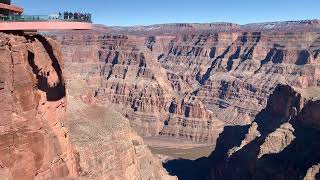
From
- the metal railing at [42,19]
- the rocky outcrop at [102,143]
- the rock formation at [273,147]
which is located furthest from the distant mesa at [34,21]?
the rock formation at [273,147]

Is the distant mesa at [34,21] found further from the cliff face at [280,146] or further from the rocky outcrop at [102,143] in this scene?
the cliff face at [280,146]

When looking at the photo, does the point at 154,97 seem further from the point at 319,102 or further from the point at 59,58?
the point at 59,58

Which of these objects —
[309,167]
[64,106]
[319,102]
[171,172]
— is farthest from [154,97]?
[64,106]

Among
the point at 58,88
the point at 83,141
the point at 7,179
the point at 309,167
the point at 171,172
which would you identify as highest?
the point at 58,88

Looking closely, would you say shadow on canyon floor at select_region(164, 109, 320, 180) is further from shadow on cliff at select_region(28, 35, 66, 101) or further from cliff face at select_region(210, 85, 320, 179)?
shadow on cliff at select_region(28, 35, 66, 101)

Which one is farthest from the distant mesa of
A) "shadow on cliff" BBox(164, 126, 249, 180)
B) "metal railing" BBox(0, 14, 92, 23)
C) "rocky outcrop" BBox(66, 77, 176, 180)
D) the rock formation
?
"shadow on cliff" BBox(164, 126, 249, 180)
